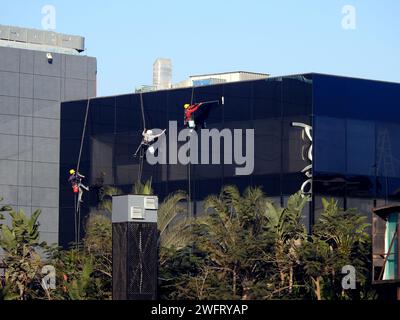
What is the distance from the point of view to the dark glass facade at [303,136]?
6538 cm

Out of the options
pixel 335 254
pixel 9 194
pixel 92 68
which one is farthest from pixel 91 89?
pixel 335 254

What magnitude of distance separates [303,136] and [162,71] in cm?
2238

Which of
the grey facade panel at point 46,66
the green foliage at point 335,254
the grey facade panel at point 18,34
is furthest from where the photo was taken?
the grey facade panel at point 18,34

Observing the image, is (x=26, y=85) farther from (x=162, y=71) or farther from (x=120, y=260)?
(x=120, y=260)

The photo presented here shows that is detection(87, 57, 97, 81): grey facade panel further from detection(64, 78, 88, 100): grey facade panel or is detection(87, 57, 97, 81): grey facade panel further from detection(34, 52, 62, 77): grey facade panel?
detection(34, 52, 62, 77): grey facade panel

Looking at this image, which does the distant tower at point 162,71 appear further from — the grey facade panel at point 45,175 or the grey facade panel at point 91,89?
the grey facade panel at point 45,175

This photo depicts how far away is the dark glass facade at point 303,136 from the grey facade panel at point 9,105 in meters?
11.6

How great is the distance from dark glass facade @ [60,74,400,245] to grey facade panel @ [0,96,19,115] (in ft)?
38.0

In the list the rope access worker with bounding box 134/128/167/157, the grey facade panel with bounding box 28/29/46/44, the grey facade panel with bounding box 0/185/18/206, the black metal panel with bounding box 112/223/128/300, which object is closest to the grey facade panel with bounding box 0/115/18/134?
the grey facade panel with bounding box 0/185/18/206

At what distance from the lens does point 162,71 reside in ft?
280

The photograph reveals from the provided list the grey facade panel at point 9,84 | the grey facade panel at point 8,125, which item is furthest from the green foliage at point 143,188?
the grey facade panel at point 9,84

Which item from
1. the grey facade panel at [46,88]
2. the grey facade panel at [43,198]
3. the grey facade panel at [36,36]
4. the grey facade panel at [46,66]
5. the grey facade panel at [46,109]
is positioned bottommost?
the grey facade panel at [43,198]

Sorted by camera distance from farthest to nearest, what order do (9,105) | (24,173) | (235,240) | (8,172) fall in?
(9,105) < (24,173) < (8,172) < (235,240)
